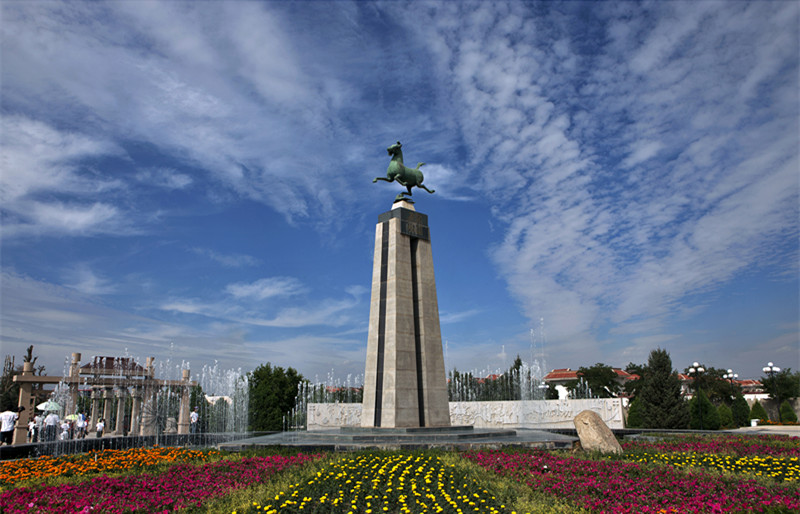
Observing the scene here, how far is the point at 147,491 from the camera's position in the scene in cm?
779

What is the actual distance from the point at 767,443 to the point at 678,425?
9.87 meters

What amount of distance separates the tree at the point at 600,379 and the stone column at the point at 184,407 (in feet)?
156

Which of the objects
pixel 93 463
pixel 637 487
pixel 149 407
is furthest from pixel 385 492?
pixel 149 407

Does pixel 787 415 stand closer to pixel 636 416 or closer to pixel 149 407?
pixel 636 416

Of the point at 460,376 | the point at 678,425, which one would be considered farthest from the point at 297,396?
the point at 678,425

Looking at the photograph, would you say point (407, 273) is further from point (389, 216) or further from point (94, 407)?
point (94, 407)

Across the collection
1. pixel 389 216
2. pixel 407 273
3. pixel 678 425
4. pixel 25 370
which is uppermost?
pixel 389 216

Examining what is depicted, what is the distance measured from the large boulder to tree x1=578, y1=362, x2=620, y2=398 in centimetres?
4973

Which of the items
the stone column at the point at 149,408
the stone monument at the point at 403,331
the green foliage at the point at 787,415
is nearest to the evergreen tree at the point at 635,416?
the stone monument at the point at 403,331

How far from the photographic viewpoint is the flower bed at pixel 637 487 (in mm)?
6293

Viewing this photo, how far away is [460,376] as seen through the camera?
1574 inches

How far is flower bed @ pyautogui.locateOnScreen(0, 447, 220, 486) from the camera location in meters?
9.43

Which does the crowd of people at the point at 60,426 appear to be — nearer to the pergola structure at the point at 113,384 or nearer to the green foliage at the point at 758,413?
the pergola structure at the point at 113,384

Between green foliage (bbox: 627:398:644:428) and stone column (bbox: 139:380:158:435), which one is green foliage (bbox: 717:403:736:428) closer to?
green foliage (bbox: 627:398:644:428)
